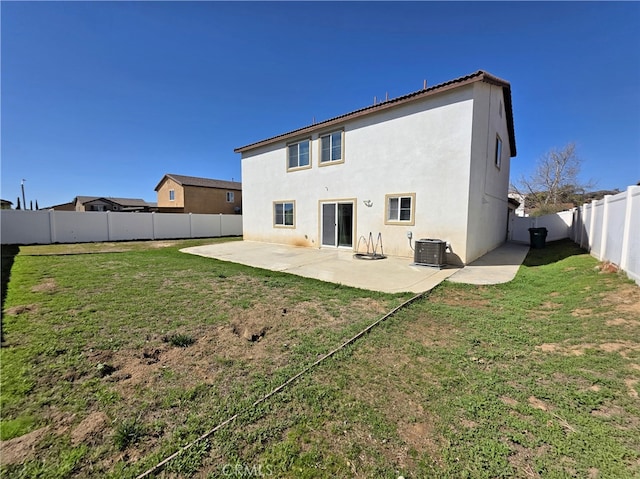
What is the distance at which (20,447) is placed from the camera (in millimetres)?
1738

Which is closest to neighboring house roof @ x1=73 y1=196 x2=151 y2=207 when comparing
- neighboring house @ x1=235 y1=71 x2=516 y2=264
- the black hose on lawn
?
neighboring house @ x1=235 y1=71 x2=516 y2=264

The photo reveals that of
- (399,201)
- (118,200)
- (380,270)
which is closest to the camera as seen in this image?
(380,270)

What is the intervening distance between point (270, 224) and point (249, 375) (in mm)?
12809

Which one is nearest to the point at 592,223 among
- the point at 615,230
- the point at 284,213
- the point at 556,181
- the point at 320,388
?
the point at 615,230

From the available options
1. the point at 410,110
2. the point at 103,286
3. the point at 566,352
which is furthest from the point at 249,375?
the point at 410,110

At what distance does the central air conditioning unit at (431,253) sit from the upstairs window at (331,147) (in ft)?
18.0

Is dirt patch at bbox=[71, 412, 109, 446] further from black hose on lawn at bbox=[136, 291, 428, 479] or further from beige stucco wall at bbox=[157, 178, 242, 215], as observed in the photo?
beige stucco wall at bbox=[157, 178, 242, 215]

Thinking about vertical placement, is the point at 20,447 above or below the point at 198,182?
below

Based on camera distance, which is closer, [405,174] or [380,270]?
[380,270]

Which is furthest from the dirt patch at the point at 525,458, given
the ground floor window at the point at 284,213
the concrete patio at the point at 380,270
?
the ground floor window at the point at 284,213

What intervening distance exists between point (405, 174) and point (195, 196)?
82.0ft

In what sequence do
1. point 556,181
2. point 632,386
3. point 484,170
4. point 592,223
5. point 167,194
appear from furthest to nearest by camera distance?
point 556,181
point 167,194
point 484,170
point 592,223
point 632,386

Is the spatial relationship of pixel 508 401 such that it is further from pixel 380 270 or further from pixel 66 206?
pixel 66 206

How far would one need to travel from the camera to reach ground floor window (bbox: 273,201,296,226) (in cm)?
1381
